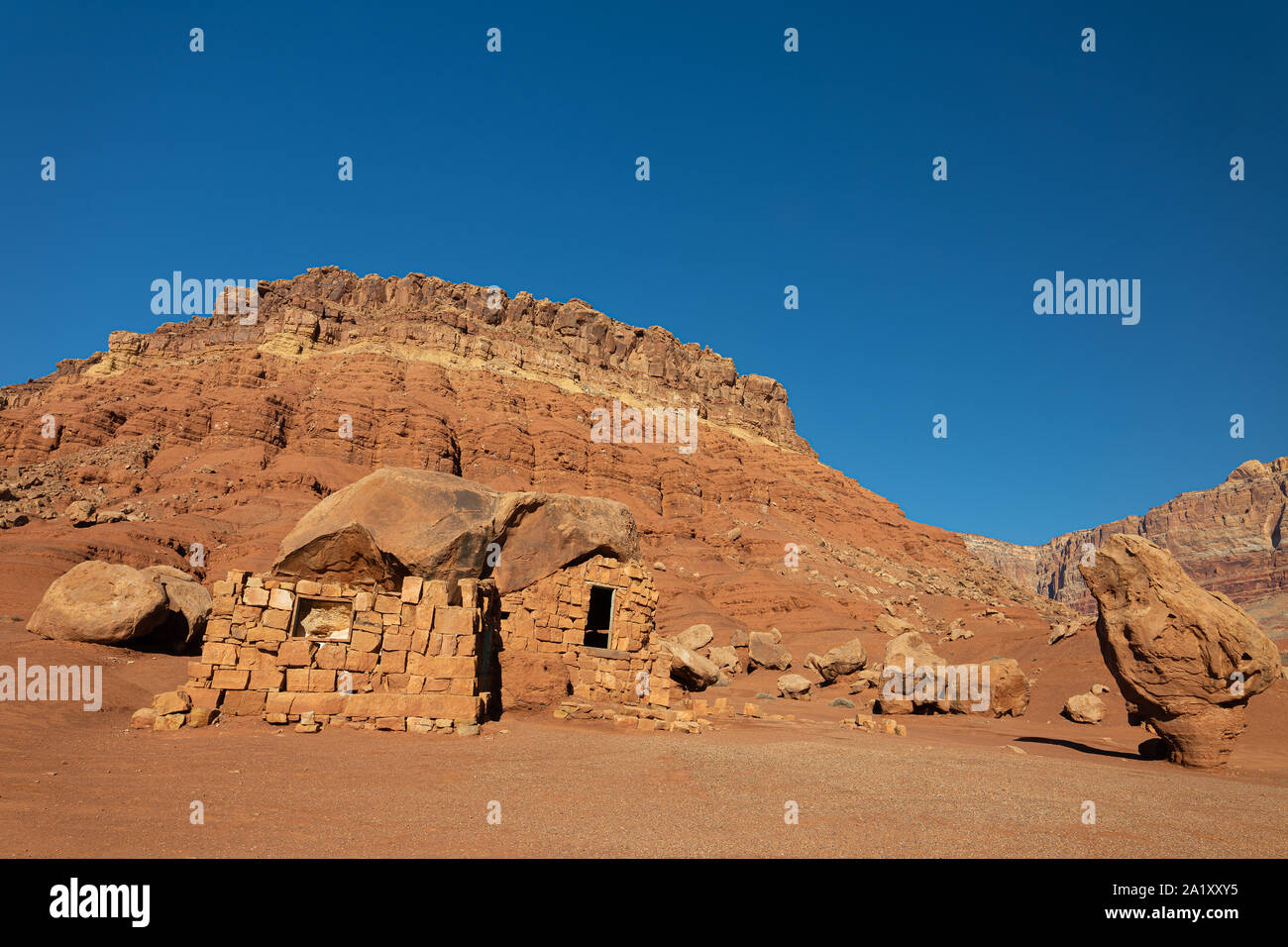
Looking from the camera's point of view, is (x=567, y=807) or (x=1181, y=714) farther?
(x=1181, y=714)

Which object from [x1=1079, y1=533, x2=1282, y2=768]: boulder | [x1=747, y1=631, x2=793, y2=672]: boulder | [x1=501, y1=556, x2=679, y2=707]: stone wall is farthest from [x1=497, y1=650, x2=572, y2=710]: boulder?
[x1=747, y1=631, x2=793, y2=672]: boulder

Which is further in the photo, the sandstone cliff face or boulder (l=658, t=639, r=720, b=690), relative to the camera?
the sandstone cliff face

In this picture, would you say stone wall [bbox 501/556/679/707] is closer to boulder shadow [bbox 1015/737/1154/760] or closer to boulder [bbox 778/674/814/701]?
boulder shadow [bbox 1015/737/1154/760]

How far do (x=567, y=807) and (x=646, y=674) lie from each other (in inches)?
342

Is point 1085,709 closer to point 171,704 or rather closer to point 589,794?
point 589,794

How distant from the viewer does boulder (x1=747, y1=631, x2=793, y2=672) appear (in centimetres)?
2739

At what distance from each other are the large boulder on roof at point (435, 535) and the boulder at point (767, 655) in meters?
14.8

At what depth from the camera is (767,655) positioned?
2759 cm

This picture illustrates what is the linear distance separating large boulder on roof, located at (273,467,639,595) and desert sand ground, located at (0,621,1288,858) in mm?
3351

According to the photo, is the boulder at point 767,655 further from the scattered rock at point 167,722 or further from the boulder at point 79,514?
the boulder at point 79,514

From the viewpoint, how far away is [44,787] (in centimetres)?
662

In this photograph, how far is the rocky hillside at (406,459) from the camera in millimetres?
39156
